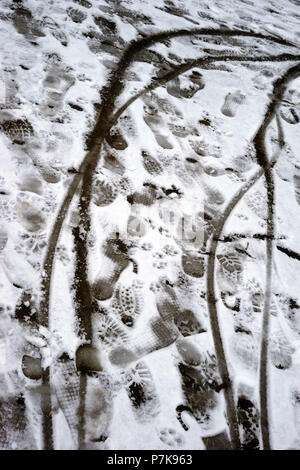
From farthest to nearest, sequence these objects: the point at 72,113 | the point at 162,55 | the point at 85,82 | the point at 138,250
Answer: the point at 162,55 < the point at 85,82 < the point at 72,113 < the point at 138,250

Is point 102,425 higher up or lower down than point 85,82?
lower down

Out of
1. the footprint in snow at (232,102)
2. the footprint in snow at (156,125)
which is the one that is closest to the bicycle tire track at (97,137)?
the footprint in snow at (156,125)

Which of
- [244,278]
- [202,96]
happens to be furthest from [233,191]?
[202,96]

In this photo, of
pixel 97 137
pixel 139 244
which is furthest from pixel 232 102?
pixel 139 244

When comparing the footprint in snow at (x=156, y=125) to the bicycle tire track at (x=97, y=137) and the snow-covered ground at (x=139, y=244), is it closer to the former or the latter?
the snow-covered ground at (x=139, y=244)

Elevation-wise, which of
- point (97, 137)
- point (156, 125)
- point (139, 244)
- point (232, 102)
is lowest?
point (139, 244)

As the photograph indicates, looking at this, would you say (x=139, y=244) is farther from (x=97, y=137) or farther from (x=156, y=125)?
(x=156, y=125)

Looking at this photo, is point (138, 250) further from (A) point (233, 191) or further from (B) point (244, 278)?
(A) point (233, 191)

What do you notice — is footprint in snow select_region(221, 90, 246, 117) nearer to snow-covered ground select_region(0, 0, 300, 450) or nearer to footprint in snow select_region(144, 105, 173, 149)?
snow-covered ground select_region(0, 0, 300, 450)

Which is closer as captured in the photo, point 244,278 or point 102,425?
point 102,425
